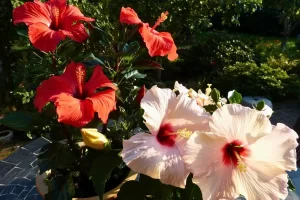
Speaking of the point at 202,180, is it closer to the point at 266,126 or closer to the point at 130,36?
the point at 266,126

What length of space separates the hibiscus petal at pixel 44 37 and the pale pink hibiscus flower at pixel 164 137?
244mm

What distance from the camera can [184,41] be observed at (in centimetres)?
791

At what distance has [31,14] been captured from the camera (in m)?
0.86

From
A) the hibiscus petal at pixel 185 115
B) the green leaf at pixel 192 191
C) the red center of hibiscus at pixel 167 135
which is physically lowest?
the green leaf at pixel 192 191

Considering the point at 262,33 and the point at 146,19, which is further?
the point at 262,33

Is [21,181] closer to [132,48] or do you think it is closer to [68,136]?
[68,136]

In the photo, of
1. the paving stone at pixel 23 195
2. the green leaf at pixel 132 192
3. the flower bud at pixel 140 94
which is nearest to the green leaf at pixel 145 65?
the flower bud at pixel 140 94

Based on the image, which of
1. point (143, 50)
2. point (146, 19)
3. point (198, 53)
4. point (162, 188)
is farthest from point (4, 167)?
point (198, 53)

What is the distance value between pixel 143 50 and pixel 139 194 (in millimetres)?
387

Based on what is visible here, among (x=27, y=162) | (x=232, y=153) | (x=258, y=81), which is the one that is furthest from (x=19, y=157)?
(x=258, y=81)

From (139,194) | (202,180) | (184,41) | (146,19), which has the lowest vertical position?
(184,41)

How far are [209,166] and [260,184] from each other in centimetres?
10

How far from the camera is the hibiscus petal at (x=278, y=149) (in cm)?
68

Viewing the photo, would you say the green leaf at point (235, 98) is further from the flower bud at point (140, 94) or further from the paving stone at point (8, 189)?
the paving stone at point (8, 189)
